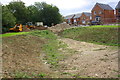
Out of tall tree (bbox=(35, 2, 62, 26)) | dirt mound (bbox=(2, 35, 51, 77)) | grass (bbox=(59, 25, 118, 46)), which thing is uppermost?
tall tree (bbox=(35, 2, 62, 26))

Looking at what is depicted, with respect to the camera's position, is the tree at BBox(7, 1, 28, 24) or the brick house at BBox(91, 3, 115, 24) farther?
the brick house at BBox(91, 3, 115, 24)

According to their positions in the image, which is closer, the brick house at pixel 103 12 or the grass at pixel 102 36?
the grass at pixel 102 36

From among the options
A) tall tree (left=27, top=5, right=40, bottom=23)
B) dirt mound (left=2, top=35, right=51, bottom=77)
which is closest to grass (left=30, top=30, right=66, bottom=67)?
dirt mound (left=2, top=35, right=51, bottom=77)

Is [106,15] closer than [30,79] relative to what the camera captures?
No

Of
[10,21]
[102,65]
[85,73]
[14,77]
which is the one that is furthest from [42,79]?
[10,21]

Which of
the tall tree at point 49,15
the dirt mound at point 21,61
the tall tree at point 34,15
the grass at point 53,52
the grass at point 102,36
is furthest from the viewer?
the tall tree at point 34,15

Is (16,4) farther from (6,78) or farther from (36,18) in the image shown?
(6,78)

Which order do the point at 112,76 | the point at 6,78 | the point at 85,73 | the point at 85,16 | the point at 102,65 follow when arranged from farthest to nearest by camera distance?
1. the point at 85,16
2. the point at 102,65
3. the point at 85,73
4. the point at 112,76
5. the point at 6,78

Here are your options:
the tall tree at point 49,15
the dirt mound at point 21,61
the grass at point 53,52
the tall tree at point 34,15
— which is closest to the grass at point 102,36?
the grass at point 53,52

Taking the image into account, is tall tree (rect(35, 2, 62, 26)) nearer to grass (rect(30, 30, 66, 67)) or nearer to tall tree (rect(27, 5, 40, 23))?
tall tree (rect(27, 5, 40, 23))

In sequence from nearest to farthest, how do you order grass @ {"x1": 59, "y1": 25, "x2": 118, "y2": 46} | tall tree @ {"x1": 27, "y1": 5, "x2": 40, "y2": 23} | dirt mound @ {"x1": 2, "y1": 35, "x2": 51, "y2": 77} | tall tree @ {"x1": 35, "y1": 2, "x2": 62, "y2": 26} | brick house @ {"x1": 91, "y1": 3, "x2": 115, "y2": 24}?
dirt mound @ {"x1": 2, "y1": 35, "x2": 51, "y2": 77} → grass @ {"x1": 59, "y1": 25, "x2": 118, "y2": 46} → brick house @ {"x1": 91, "y1": 3, "x2": 115, "y2": 24} → tall tree @ {"x1": 35, "y1": 2, "x2": 62, "y2": 26} → tall tree @ {"x1": 27, "y1": 5, "x2": 40, "y2": 23}

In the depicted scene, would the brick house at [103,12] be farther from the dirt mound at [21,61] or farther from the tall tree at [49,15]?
the dirt mound at [21,61]

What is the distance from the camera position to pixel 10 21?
2603 centimetres

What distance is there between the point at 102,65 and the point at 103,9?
38.4 meters
